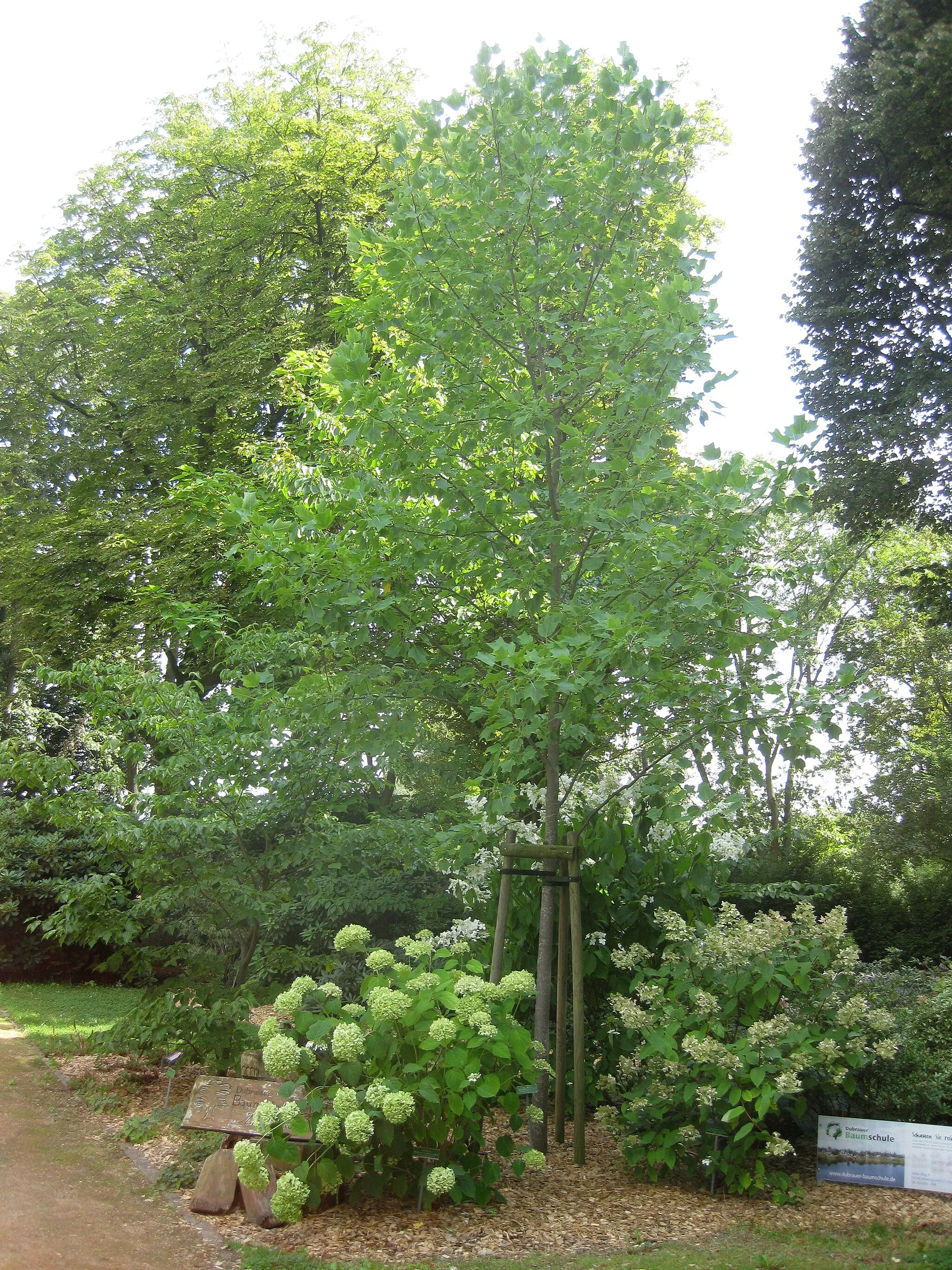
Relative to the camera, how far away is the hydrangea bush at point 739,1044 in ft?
15.0

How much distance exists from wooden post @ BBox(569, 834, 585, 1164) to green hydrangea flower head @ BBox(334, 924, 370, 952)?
1265 millimetres

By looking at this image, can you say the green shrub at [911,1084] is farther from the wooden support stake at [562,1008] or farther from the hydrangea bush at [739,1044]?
the wooden support stake at [562,1008]

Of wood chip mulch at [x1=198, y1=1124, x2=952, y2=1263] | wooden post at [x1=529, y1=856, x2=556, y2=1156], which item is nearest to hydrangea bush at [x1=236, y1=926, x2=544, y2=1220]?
wood chip mulch at [x1=198, y1=1124, x2=952, y2=1263]

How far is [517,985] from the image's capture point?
4.58 m

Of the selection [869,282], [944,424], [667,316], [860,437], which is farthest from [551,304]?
[869,282]

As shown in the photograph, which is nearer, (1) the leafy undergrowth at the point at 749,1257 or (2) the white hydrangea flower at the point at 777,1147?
(1) the leafy undergrowth at the point at 749,1257

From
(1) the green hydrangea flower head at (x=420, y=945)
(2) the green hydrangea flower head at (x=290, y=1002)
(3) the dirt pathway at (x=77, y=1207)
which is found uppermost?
(1) the green hydrangea flower head at (x=420, y=945)

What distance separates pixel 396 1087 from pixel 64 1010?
8.16m

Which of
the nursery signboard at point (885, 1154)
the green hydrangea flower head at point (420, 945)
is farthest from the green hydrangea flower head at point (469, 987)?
the nursery signboard at point (885, 1154)

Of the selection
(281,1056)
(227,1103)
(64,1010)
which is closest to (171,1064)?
(227,1103)

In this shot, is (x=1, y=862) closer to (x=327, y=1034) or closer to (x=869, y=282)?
(x=327, y=1034)

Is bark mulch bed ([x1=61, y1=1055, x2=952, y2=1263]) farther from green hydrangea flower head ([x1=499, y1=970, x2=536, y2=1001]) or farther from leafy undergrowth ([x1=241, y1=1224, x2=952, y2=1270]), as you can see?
green hydrangea flower head ([x1=499, y1=970, x2=536, y2=1001])

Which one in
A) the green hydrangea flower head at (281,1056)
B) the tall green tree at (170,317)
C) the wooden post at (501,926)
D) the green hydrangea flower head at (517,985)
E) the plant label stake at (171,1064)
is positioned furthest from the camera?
the tall green tree at (170,317)

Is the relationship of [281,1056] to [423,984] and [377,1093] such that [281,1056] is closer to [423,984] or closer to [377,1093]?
[377,1093]
